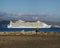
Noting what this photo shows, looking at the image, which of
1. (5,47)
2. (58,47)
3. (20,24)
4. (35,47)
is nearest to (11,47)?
(5,47)

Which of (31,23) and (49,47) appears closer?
(49,47)

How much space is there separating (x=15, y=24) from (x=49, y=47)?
333ft

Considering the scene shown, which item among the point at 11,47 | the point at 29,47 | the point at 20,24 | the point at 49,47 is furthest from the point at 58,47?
the point at 20,24

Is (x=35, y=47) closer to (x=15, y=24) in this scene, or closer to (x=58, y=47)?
(x=58, y=47)

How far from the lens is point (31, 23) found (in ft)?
425

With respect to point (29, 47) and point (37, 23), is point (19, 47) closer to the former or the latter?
point (29, 47)

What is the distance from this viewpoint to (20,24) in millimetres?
128250

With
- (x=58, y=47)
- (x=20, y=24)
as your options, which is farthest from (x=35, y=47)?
(x=20, y=24)

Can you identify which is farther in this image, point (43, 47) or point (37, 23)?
point (37, 23)

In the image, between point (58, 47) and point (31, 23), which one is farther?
point (31, 23)

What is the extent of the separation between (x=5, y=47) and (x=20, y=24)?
99.6m

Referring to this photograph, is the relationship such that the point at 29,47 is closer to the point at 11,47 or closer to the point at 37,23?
the point at 11,47

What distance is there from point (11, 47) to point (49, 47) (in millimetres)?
3950

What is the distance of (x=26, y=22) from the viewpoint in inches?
5281
